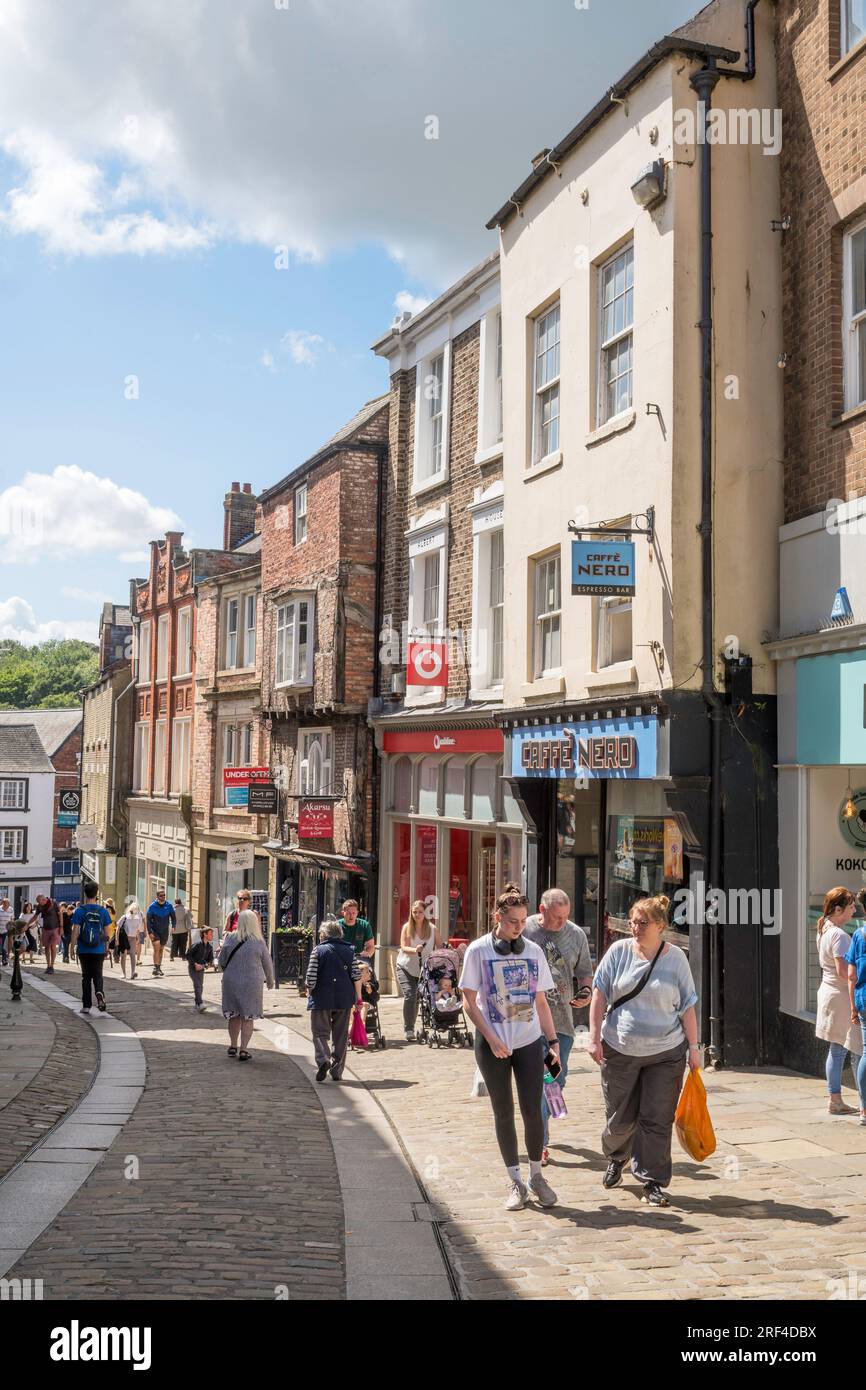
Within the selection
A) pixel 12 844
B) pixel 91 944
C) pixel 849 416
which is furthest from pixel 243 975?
Result: pixel 12 844

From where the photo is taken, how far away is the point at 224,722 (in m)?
35.8

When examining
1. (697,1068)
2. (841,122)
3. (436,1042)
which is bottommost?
(436,1042)

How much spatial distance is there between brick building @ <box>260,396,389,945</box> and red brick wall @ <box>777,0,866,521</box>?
43.3ft

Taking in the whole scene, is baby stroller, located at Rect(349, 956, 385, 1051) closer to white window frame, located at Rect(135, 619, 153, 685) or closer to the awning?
the awning

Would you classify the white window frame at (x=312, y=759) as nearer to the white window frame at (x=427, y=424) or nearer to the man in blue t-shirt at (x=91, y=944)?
the white window frame at (x=427, y=424)

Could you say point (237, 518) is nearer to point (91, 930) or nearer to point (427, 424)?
point (427, 424)

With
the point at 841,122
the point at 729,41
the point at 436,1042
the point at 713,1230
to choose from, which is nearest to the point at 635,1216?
the point at 713,1230

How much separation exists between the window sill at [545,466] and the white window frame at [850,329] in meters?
4.69

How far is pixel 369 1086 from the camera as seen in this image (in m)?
12.3

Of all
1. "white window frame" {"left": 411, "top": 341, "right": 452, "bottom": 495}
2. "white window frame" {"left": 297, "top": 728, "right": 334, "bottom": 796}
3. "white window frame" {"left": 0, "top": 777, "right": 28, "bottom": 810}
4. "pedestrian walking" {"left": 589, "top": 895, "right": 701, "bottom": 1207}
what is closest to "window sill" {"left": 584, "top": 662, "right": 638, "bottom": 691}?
"pedestrian walking" {"left": 589, "top": 895, "right": 701, "bottom": 1207}

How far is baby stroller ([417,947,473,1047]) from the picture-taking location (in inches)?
603

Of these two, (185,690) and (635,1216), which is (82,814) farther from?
(635,1216)
